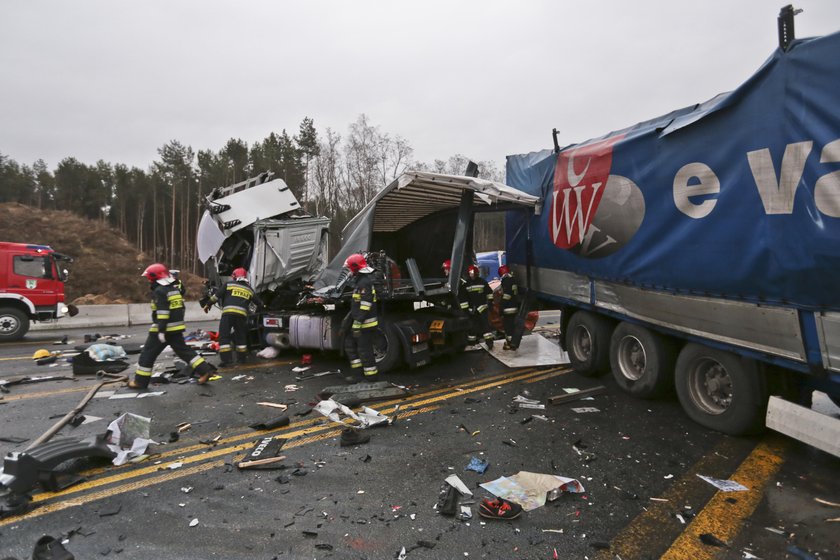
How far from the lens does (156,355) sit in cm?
618

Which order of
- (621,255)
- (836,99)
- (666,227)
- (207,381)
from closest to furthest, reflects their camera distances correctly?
(836,99)
(666,227)
(621,255)
(207,381)

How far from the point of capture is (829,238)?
9.50ft

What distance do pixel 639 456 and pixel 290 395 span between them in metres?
4.15

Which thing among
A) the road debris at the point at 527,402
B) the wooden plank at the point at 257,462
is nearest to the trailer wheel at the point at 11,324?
the wooden plank at the point at 257,462

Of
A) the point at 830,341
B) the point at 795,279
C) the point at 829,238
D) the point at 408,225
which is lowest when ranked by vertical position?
the point at 830,341

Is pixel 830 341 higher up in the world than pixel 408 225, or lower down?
lower down

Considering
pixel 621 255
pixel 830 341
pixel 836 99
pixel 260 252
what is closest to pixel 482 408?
pixel 621 255

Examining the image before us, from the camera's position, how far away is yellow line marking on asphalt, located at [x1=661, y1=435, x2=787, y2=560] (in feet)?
8.39

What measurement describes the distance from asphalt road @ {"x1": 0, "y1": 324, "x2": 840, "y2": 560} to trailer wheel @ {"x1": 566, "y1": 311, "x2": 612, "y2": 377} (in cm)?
65

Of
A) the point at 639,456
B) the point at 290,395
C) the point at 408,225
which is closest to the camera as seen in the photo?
the point at 639,456

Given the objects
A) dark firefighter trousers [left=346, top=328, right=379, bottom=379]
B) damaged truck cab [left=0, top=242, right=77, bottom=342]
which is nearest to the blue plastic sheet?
dark firefighter trousers [left=346, top=328, right=379, bottom=379]

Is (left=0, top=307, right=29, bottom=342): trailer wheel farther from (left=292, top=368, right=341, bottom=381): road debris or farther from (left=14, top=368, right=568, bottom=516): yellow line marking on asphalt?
(left=14, top=368, right=568, bottom=516): yellow line marking on asphalt

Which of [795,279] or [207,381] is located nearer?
[795,279]

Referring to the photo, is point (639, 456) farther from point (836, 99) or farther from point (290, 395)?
point (290, 395)
